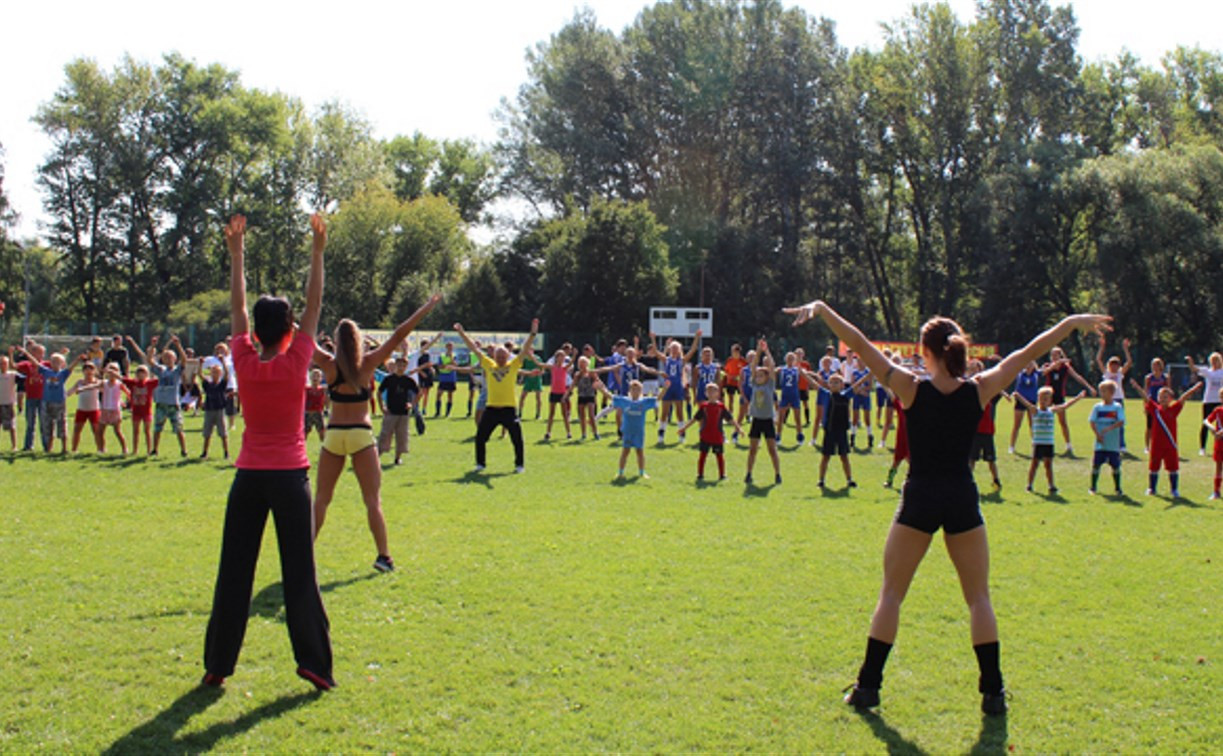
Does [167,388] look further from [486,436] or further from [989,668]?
[989,668]

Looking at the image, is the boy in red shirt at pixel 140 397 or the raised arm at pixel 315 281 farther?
the boy in red shirt at pixel 140 397

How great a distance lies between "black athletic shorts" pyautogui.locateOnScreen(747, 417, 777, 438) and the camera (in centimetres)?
1419

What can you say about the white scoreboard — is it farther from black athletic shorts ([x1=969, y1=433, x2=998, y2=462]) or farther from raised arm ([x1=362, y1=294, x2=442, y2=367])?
raised arm ([x1=362, y1=294, x2=442, y2=367])

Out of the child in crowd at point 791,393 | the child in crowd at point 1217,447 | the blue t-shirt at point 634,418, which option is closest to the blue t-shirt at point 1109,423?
the child in crowd at point 1217,447

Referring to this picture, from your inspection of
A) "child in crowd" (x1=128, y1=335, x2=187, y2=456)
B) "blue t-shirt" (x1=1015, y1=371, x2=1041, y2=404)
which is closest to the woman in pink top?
"child in crowd" (x1=128, y1=335, x2=187, y2=456)

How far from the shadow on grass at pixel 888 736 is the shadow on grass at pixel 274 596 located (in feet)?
12.6

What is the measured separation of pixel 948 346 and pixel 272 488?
12.7ft

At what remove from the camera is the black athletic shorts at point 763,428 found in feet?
46.5

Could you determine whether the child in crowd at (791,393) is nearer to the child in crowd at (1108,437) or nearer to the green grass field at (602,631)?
the child in crowd at (1108,437)

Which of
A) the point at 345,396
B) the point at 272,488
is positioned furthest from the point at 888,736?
the point at 345,396

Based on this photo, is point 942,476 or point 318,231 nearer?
point 942,476

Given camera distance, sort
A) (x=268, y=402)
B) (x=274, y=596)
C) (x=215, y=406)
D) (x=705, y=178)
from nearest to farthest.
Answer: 1. (x=268, y=402)
2. (x=274, y=596)
3. (x=215, y=406)
4. (x=705, y=178)

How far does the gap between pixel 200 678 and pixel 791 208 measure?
57.9 metres

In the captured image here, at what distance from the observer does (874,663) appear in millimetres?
5281
